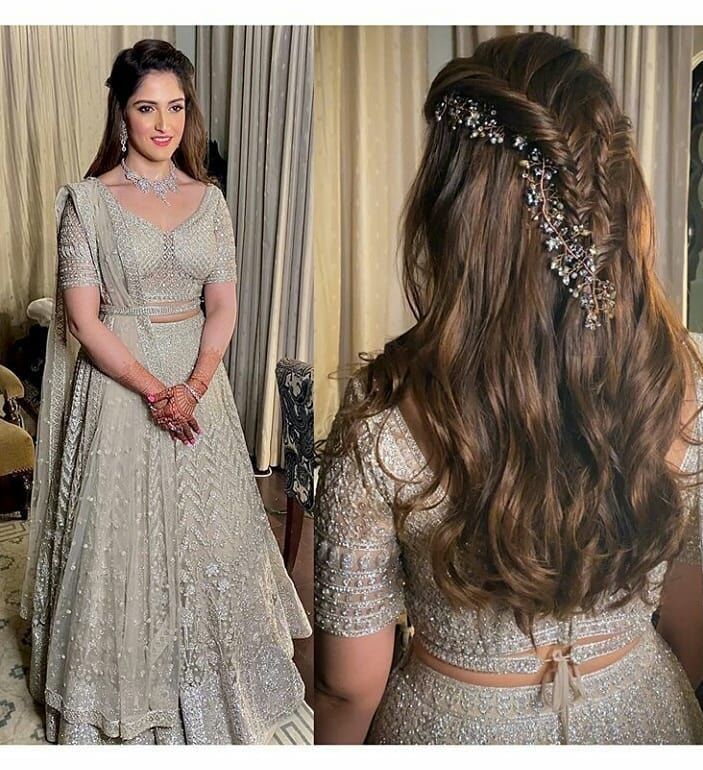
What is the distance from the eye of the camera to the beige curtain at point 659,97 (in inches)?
44.3

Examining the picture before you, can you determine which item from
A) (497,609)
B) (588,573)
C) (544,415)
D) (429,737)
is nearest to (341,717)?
(429,737)

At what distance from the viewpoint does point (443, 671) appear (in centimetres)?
115

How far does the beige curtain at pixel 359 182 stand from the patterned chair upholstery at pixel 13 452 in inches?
19.8

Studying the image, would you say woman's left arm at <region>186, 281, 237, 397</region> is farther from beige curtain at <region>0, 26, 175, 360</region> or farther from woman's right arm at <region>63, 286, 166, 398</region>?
beige curtain at <region>0, 26, 175, 360</region>

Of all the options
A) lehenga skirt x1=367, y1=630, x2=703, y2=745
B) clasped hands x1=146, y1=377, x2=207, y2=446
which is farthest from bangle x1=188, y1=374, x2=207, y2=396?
lehenga skirt x1=367, y1=630, x2=703, y2=745

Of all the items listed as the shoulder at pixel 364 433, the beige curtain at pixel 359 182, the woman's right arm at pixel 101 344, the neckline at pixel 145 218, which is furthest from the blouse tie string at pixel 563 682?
the neckline at pixel 145 218

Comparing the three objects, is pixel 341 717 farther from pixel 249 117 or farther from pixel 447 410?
pixel 249 117

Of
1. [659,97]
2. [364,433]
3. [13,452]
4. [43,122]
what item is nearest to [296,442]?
[364,433]

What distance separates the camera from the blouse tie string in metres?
1.14

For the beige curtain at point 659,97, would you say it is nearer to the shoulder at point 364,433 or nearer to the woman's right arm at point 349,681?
the shoulder at point 364,433

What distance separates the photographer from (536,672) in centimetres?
114

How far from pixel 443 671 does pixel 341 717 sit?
0.20m

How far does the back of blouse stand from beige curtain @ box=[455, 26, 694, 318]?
0.15 m

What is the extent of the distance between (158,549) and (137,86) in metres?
0.70
